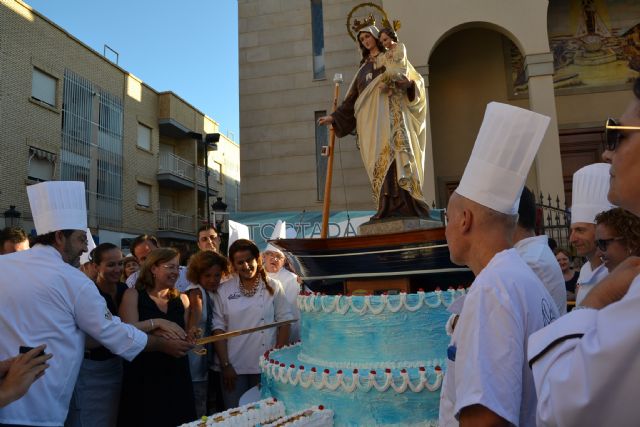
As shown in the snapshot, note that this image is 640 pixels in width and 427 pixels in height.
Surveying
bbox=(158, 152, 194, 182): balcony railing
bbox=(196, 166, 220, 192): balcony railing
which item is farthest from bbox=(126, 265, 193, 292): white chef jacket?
bbox=(196, 166, 220, 192): balcony railing

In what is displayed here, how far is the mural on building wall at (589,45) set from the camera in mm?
12531

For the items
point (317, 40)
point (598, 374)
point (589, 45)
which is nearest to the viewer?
point (598, 374)

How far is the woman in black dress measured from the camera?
341cm

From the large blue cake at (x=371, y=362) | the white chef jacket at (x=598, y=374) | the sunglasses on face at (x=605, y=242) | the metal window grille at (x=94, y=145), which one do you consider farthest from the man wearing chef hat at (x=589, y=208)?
the metal window grille at (x=94, y=145)

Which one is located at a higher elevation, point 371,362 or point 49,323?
point 49,323

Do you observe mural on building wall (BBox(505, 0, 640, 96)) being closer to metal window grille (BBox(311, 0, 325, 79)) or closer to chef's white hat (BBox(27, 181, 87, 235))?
metal window grille (BBox(311, 0, 325, 79))

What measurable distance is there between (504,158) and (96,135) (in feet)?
68.9

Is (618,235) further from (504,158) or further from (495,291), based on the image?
(495,291)

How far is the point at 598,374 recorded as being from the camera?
903mm

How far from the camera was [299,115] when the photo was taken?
1363 centimetres

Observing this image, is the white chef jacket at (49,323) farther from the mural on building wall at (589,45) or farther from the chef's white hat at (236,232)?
the mural on building wall at (589,45)

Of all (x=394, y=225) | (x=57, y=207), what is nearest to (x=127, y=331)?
(x=57, y=207)

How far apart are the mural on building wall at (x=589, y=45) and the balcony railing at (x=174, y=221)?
1674 centimetres

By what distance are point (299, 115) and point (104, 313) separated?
36.7 feet
